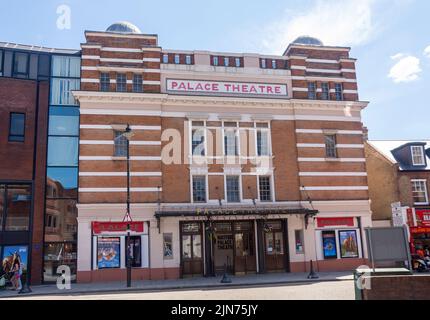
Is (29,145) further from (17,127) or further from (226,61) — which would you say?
(226,61)

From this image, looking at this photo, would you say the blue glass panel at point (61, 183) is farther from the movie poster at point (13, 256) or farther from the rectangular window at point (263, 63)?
the rectangular window at point (263, 63)

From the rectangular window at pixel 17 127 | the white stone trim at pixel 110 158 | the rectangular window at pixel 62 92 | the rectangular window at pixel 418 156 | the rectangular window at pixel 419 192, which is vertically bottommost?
the rectangular window at pixel 419 192

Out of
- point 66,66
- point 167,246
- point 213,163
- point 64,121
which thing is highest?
point 66,66

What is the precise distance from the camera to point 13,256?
2277 centimetres

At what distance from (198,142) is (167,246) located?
6.62 m

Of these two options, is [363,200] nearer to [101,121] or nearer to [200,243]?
[200,243]

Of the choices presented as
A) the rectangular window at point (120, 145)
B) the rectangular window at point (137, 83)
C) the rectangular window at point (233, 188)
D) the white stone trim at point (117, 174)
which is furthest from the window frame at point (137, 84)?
the rectangular window at point (233, 188)

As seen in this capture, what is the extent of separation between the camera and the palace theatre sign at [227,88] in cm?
2620

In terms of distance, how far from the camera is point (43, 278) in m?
23.1

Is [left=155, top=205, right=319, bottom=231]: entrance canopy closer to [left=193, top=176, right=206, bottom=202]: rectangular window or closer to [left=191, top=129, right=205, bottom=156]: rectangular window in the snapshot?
[left=193, top=176, right=206, bottom=202]: rectangular window

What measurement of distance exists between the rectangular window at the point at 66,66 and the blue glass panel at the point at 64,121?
2.36m

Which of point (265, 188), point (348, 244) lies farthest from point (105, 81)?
point (348, 244)

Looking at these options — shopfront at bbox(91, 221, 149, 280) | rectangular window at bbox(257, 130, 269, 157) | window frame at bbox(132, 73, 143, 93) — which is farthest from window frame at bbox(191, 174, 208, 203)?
window frame at bbox(132, 73, 143, 93)

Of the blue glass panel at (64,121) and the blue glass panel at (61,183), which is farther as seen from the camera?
the blue glass panel at (64,121)
